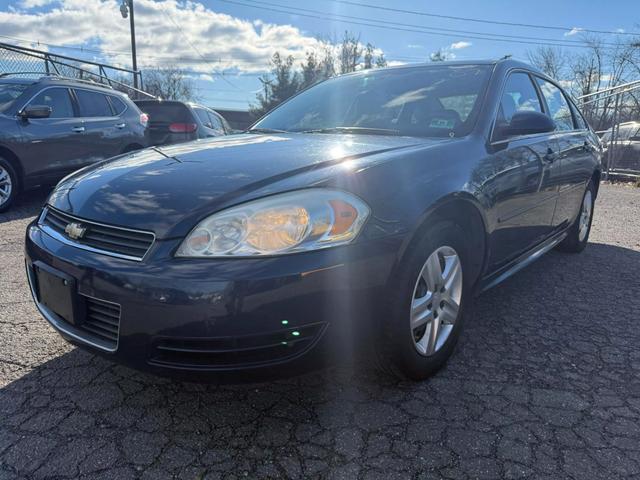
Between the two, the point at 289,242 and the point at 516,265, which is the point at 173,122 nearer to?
the point at 516,265

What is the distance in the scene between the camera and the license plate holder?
6.15 feet

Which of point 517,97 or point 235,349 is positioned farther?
point 517,97

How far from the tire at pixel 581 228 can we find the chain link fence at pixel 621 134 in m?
7.86

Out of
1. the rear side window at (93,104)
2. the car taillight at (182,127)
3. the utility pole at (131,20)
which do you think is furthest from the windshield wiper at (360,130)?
the utility pole at (131,20)

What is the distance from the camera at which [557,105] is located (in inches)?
163

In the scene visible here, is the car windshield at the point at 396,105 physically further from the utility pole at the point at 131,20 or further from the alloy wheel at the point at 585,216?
the utility pole at the point at 131,20

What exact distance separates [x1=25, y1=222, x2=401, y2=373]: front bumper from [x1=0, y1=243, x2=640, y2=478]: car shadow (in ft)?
1.15

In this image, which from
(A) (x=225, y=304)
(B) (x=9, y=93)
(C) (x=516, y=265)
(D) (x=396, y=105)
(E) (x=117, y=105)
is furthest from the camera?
(E) (x=117, y=105)

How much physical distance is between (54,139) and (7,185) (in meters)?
0.82

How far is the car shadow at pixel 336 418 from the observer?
178cm

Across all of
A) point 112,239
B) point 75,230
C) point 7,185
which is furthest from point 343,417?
point 7,185

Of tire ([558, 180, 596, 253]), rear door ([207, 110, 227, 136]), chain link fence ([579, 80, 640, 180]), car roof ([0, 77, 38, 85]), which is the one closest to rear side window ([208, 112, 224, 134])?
rear door ([207, 110, 227, 136])

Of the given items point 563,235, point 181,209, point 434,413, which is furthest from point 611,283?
point 181,209

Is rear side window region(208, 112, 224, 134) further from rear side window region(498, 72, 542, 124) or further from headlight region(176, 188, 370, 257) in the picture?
headlight region(176, 188, 370, 257)
